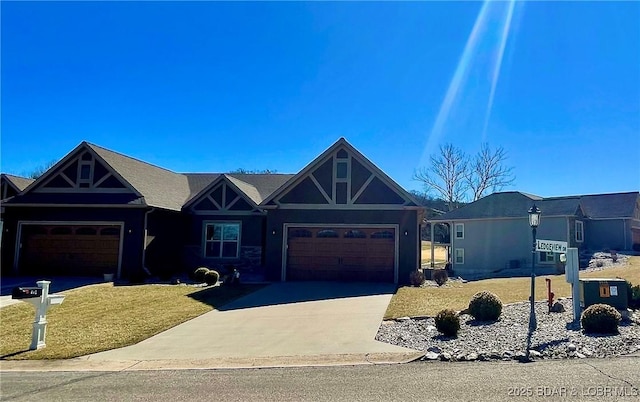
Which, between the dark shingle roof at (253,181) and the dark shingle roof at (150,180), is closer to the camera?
the dark shingle roof at (150,180)

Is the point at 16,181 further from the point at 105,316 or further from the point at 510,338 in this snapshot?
the point at 510,338

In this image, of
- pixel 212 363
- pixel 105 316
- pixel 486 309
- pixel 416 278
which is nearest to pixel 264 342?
pixel 212 363

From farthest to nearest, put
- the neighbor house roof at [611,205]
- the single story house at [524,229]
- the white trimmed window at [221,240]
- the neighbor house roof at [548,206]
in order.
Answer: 1. the neighbor house roof at [611,205]
2. the neighbor house roof at [548,206]
3. the single story house at [524,229]
4. the white trimmed window at [221,240]

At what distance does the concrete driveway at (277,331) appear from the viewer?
8.07 metres

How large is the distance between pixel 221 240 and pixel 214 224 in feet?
3.03

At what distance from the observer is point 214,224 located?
22562 mm

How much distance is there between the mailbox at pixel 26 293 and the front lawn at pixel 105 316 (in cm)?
107

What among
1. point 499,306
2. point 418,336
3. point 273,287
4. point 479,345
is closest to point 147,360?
point 418,336

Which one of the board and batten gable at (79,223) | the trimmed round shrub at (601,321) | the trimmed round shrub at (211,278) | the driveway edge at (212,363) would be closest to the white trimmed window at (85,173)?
the board and batten gable at (79,223)

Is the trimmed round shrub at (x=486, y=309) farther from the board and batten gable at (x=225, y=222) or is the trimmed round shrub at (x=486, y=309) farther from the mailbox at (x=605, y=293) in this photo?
the board and batten gable at (x=225, y=222)

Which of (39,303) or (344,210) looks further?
(344,210)

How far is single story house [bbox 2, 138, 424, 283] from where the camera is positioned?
18.2 m

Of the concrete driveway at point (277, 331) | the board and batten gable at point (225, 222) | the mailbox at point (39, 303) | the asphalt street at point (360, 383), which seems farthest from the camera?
the board and batten gable at point (225, 222)

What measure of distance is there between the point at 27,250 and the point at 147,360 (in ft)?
53.0
